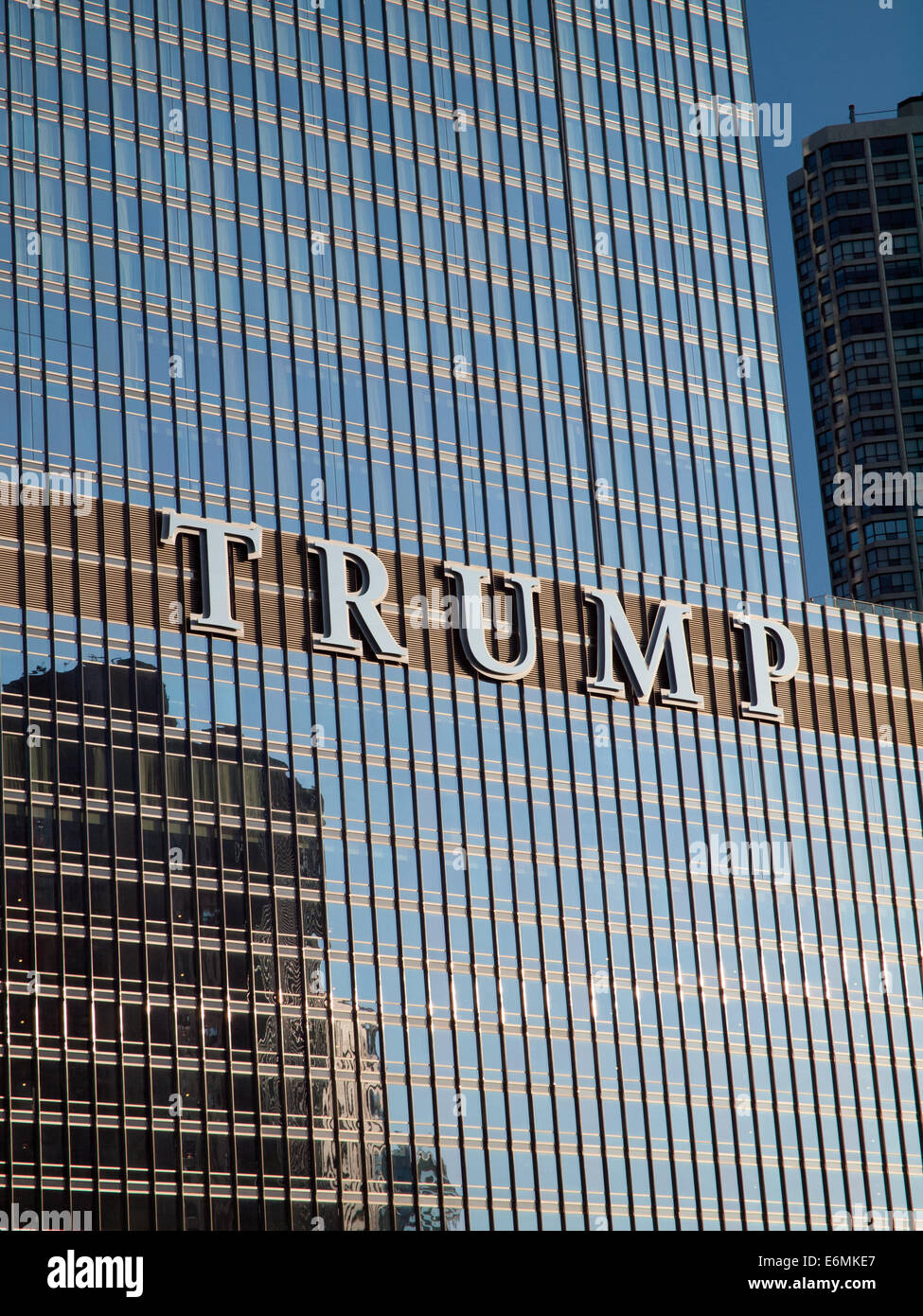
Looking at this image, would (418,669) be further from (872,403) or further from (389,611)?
(872,403)

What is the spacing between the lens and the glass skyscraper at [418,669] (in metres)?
89.9

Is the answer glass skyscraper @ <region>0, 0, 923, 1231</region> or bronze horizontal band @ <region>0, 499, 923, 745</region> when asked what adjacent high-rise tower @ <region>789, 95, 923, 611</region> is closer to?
glass skyscraper @ <region>0, 0, 923, 1231</region>

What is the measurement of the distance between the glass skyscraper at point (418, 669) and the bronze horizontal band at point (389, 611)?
0.69 ft

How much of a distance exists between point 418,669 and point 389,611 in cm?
318

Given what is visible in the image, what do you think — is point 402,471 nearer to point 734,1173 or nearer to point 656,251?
point 656,251

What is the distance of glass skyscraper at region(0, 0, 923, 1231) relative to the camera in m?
89.9

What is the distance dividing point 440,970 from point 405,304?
1356 inches

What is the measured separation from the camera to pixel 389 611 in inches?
4026

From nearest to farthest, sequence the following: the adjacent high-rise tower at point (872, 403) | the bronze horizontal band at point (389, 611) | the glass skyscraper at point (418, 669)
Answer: the glass skyscraper at point (418, 669) → the bronze horizontal band at point (389, 611) → the adjacent high-rise tower at point (872, 403)

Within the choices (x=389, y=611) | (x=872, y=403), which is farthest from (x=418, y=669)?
(x=872, y=403)

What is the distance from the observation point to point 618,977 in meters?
103

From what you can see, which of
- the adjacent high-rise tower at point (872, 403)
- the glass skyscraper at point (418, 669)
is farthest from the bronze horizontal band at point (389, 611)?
the adjacent high-rise tower at point (872, 403)

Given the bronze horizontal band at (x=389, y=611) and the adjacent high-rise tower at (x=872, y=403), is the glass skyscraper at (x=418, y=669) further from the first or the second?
the adjacent high-rise tower at (x=872, y=403)

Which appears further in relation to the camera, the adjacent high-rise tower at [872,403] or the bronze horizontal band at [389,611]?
the adjacent high-rise tower at [872,403]
